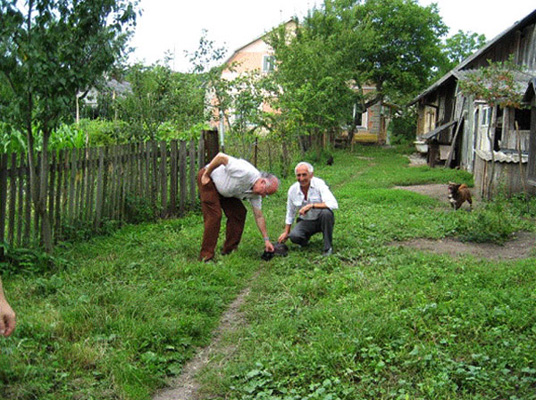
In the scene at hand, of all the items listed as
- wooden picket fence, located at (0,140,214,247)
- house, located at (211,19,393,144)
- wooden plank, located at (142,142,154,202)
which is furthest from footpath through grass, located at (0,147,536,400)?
house, located at (211,19,393,144)

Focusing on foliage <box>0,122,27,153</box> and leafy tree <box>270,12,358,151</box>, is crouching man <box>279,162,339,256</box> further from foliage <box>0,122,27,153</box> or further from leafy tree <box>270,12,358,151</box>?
leafy tree <box>270,12,358,151</box>

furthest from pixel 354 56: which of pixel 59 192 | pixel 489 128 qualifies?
pixel 59 192

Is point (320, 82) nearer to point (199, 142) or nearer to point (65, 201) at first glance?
point (199, 142)

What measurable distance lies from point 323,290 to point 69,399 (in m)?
2.93

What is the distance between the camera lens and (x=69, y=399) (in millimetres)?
3738

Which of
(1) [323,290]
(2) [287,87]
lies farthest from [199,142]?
(2) [287,87]

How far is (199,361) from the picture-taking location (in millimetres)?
4547

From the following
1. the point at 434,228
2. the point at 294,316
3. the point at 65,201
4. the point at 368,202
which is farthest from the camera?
the point at 368,202

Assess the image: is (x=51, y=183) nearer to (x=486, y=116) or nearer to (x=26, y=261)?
(x=26, y=261)

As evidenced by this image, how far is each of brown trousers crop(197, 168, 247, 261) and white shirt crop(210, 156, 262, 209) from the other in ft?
0.43

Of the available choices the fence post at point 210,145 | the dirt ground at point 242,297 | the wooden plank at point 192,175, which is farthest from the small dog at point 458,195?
the wooden plank at point 192,175

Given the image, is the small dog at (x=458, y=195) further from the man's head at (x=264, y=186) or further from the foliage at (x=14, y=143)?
the foliage at (x=14, y=143)

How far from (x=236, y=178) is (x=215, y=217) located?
59cm

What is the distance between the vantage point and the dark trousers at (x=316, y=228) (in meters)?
7.71
